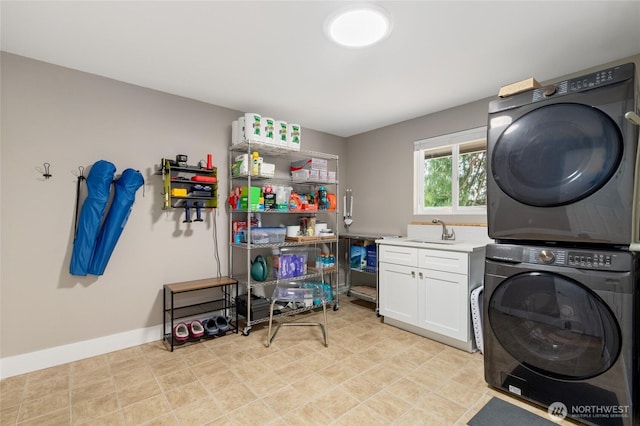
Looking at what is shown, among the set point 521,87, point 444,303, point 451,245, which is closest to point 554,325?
point 444,303

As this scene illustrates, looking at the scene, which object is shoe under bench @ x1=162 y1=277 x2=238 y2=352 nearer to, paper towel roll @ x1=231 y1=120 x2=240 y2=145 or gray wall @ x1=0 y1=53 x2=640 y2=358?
gray wall @ x1=0 y1=53 x2=640 y2=358

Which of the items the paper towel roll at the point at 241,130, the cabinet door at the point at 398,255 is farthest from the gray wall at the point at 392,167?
the paper towel roll at the point at 241,130

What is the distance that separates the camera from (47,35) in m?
1.99

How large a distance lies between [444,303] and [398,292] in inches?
19.7

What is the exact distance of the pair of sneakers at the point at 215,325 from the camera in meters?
2.80

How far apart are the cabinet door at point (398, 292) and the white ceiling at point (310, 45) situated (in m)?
1.81

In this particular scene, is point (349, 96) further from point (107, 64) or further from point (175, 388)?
point (175, 388)

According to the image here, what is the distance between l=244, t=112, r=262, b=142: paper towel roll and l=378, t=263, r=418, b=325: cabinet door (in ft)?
6.31

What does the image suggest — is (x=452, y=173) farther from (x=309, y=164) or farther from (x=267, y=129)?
(x=267, y=129)

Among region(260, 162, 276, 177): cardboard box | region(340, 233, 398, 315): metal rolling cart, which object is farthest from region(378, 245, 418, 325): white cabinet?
region(260, 162, 276, 177): cardboard box

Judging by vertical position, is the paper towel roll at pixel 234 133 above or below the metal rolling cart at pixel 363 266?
above

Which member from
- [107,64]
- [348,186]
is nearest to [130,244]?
[107,64]

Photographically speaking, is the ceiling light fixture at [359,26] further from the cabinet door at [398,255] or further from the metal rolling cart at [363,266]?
the metal rolling cart at [363,266]

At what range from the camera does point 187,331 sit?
108 inches
